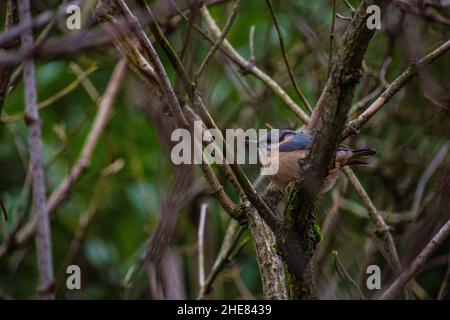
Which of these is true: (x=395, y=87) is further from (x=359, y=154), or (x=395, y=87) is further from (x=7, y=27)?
(x=7, y=27)

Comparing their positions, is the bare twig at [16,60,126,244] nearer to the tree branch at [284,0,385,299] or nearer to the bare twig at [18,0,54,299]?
the tree branch at [284,0,385,299]

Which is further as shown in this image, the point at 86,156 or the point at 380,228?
the point at 86,156

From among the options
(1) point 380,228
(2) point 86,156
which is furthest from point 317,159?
→ (2) point 86,156

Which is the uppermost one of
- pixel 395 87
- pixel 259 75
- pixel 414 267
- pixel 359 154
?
pixel 259 75

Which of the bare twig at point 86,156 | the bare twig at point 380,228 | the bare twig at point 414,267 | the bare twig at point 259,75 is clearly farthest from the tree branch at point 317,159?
the bare twig at point 86,156

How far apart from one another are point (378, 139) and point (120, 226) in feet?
6.71

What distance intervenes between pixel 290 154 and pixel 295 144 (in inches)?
3.3

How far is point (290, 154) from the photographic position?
3.31 meters

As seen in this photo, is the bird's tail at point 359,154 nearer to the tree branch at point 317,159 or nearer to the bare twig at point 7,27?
the tree branch at point 317,159

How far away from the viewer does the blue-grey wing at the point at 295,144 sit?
312 cm

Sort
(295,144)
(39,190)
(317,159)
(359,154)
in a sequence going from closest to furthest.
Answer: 1. (39,190)
2. (317,159)
3. (359,154)
4. (295,144)

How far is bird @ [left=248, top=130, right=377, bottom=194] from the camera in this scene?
2.97m

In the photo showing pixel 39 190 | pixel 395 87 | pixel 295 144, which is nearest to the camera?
pixel 39 190
